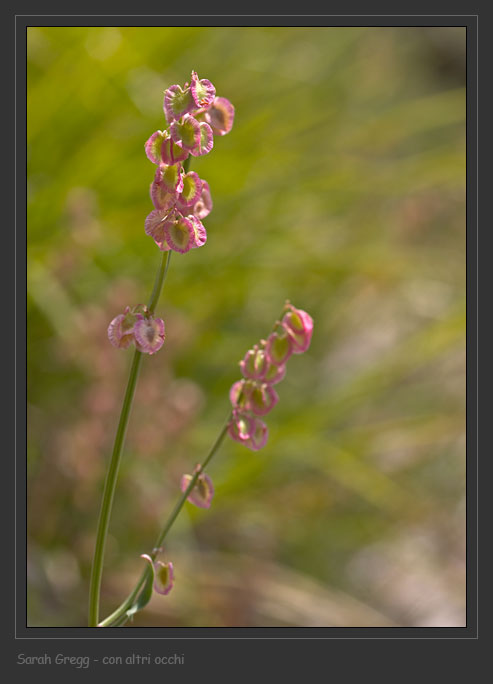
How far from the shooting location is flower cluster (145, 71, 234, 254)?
0.40 meters

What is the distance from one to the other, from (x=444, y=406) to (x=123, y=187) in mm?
788

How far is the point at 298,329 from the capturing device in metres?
0.48

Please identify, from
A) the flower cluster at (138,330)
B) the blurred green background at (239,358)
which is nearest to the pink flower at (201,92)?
the flower cluster at (138,330)

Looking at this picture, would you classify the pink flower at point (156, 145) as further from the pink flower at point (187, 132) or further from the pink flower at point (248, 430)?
the pink flower at point (248, 430)

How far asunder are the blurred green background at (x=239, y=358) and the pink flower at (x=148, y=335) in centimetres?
68

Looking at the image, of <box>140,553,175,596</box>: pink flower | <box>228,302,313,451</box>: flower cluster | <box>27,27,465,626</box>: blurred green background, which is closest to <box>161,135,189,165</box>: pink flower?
A: <box>228,302,313,451</box>: flower cluster

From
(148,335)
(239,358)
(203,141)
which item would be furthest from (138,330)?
(239,358)

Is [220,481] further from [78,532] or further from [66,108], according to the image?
[66,108]

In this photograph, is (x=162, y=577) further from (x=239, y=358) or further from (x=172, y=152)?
(x=239, y=358)

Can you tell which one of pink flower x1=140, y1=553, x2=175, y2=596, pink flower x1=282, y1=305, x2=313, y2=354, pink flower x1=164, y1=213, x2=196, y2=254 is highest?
pink flower x1=164, y1=213, x2=196, y2=254

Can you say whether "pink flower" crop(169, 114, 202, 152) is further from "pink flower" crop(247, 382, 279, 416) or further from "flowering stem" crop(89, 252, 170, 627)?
"pink flower" crop(247, 382, 279, 416)

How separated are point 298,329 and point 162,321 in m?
0.10

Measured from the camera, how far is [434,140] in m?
2.95

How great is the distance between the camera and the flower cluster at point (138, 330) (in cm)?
42
